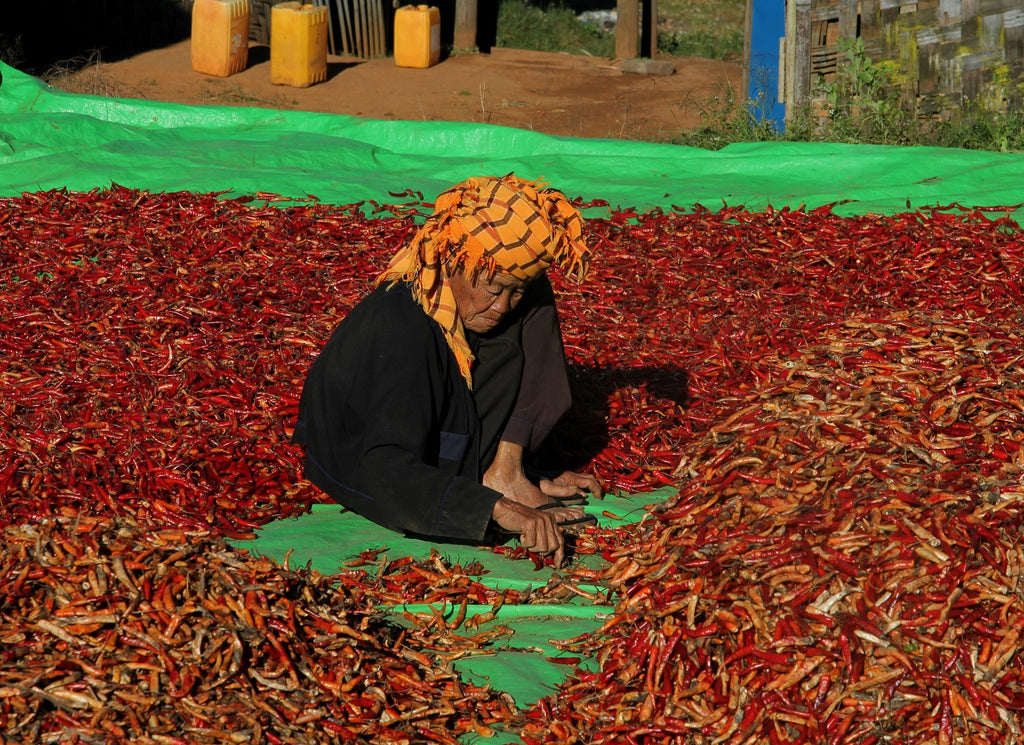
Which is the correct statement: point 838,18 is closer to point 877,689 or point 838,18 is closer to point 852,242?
point 852,242

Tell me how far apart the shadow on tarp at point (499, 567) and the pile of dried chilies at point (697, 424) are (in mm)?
80

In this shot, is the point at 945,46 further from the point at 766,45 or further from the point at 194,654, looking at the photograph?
the point at 194,654

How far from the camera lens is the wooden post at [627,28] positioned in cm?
1381

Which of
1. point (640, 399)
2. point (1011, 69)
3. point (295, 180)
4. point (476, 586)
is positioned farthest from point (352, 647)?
point (1011, 69)

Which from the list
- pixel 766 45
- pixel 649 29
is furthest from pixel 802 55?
pixel 649 29

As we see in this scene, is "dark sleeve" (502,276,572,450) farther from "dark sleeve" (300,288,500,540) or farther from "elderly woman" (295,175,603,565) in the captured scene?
"dark sleeve" (300,288,500,540)

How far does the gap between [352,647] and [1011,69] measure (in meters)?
6.93

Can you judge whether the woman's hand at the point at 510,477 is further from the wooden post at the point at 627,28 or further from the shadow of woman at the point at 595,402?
the wooden post at the point at 627,28

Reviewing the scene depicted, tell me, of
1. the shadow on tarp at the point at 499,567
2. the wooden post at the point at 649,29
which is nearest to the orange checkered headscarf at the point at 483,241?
the shadow on tarp at the point at 499,567

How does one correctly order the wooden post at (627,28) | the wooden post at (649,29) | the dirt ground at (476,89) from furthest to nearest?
the wooden post at (649,29) → the wooden post at (627,28) → the dirt ground at (476,89)

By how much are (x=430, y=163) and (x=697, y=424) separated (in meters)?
3.70

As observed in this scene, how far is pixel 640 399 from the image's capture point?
4277 mm

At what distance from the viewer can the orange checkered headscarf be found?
3.13 m

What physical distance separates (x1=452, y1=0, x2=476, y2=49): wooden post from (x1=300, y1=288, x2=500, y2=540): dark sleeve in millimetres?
11668
